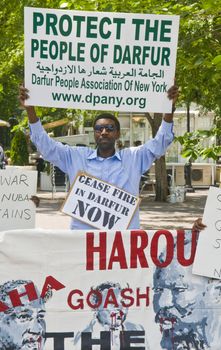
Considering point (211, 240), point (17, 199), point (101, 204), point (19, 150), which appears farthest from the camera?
point (19, 150)

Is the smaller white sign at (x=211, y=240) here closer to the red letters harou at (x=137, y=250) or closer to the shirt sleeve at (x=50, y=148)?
the red letters harou at (x=137, y=250)

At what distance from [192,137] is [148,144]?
4.18 metres

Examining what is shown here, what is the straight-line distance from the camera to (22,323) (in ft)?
17.3

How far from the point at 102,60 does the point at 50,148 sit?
73cm

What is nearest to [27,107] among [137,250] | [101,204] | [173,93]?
[101,204]

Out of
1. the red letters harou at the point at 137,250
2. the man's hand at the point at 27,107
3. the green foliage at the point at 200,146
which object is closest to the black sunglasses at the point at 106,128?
the man's hand at the point at 27,107

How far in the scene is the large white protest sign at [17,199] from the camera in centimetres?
620

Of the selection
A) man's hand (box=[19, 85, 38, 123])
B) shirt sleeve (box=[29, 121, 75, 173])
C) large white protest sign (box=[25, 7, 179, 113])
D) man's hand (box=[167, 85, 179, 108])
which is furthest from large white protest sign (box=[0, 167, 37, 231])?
man's hand (box=[167, 85, 179, 108])

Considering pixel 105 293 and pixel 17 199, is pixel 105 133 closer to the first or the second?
Answer: pixel 17 199

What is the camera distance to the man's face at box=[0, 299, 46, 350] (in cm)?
525

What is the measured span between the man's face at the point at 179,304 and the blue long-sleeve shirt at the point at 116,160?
48 centimetres

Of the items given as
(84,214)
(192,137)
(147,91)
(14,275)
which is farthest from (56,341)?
(192,137)

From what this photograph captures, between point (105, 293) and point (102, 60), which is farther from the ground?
point (102, 60)

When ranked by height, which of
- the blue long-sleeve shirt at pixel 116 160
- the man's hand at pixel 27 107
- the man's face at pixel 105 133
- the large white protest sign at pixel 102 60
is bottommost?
the blue long-sleeve shirt at pixel 116 160
